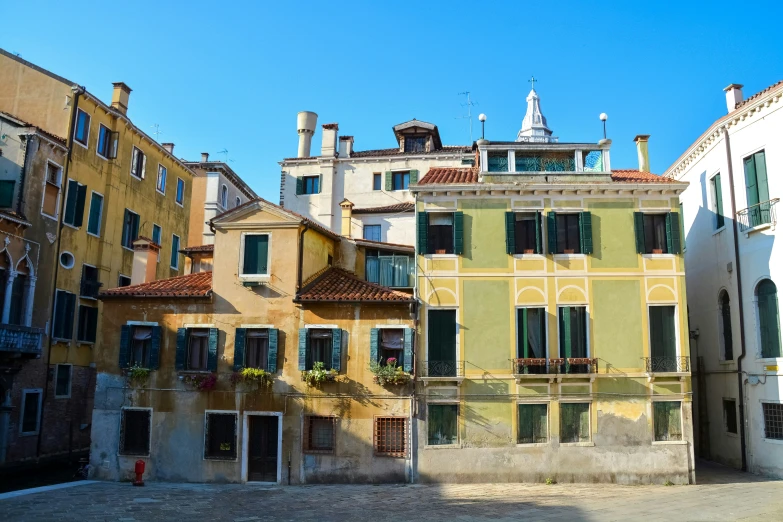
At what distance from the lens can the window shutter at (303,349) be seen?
21969mm

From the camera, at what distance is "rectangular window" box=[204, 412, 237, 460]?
21.9 meters

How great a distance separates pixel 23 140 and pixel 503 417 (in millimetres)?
21146

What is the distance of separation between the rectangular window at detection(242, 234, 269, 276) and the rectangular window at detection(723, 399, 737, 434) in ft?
58.4

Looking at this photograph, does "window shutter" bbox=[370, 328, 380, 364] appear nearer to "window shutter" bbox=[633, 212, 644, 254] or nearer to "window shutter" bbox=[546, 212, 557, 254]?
"window shutter" bbox=[546, 212, 557, 254]

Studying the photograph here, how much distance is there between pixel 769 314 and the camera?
22266mm

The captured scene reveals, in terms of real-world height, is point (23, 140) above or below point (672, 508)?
above

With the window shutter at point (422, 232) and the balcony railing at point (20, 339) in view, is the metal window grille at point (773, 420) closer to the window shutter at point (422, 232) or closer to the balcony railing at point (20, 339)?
the window shutter at point (422, 232)

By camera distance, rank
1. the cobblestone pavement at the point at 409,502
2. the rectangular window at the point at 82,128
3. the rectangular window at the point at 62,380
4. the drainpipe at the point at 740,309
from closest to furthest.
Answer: the cobblestone pavement at the point at 409,502 < the drainpipe at the point at 740,309 < the rectangular window at the point at 62,380 < the rectangular window at the point at 82,128

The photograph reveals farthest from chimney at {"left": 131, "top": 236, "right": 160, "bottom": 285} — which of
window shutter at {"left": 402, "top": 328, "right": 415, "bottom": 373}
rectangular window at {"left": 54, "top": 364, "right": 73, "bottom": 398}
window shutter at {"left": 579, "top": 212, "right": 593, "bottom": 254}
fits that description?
window shutter at {"left": 579, "top": 212, "right": 593, "bottom": 254}

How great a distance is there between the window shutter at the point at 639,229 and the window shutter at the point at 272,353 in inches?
507

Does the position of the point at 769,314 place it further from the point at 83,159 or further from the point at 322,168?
the point at 83,159

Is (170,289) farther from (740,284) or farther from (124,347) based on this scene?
(740,284)

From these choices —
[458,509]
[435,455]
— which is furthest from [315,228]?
[458,509]

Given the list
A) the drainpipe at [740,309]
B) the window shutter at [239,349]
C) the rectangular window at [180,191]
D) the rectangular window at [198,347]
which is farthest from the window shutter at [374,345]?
the rectangular window at [180,191]
